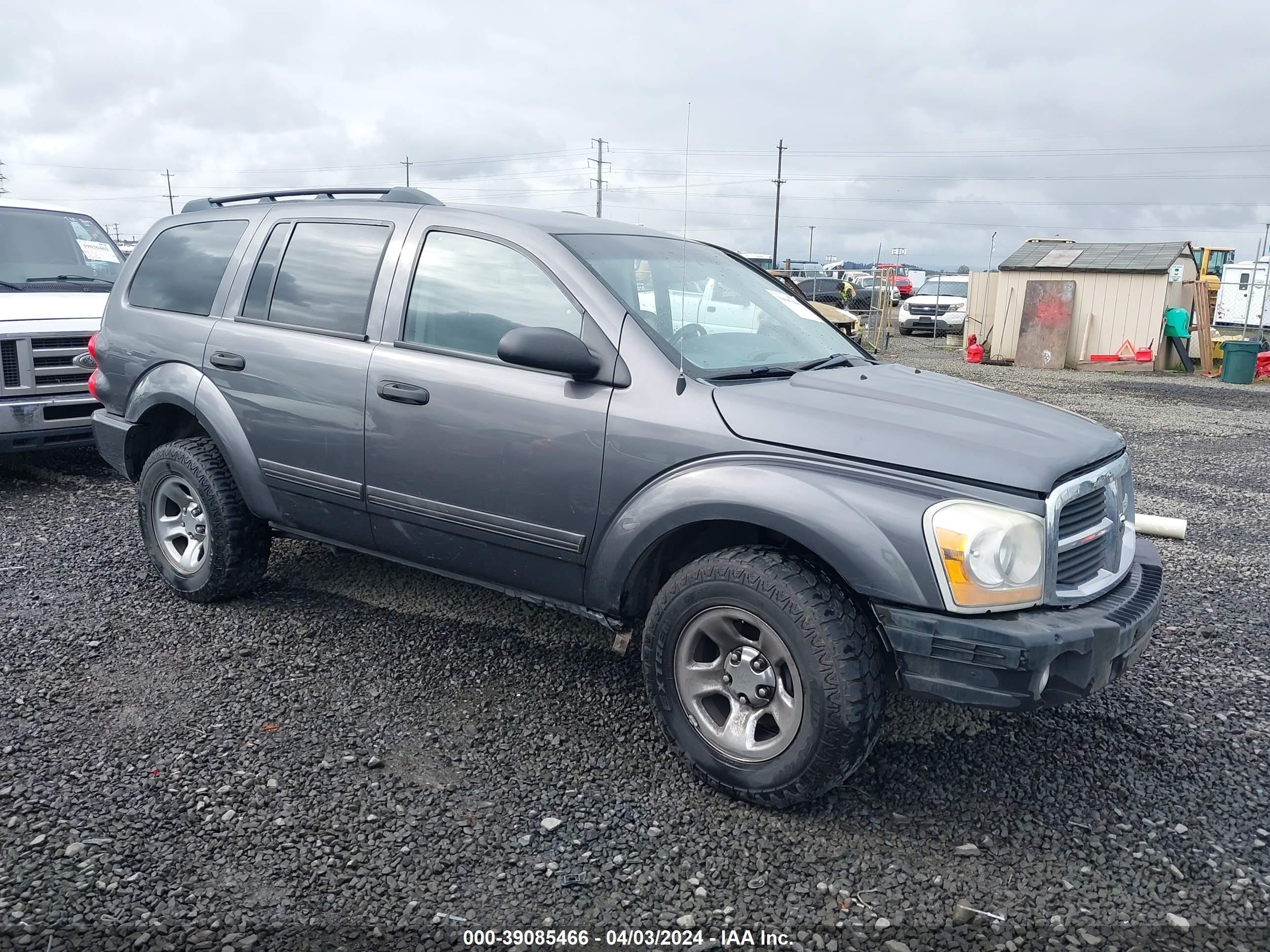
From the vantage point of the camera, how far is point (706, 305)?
380cm

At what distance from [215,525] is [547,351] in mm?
2097

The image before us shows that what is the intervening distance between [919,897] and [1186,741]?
1540mm

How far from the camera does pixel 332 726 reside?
3.48 m

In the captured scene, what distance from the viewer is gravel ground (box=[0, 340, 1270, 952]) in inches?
100

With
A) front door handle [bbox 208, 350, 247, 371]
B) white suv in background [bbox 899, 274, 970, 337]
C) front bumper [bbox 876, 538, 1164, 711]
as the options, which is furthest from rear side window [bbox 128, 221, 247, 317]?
white suv in background [bbox 899, 274, 970, 337]

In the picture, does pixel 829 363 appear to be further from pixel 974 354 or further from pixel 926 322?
pixel 926 322

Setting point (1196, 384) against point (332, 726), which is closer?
point (332, 726)

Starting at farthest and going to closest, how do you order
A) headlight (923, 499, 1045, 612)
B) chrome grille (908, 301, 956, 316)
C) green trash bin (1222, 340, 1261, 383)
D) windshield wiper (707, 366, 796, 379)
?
chrome grille (908, 301, 956, 316) < green trash bin (1222, 340, 1261, 383) < windshield wiper (707, 366, 796, 379) < headlight (923, 499, 1045, 612)

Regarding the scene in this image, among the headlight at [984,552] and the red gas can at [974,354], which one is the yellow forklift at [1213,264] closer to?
the red gas can at [974,354]

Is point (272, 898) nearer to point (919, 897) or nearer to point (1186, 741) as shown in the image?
point (919, 897)

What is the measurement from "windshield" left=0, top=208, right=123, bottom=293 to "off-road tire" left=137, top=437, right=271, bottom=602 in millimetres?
3764

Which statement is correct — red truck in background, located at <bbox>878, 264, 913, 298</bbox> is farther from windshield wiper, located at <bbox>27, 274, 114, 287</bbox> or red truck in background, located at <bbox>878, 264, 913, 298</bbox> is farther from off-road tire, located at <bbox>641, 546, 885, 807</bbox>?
off-road tire, located at <bbox>641, 546, 885, 807</bbox>

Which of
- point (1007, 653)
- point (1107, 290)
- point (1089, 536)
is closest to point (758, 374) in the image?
point (1089, 536)

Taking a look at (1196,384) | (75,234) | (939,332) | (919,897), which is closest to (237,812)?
(919,897)
